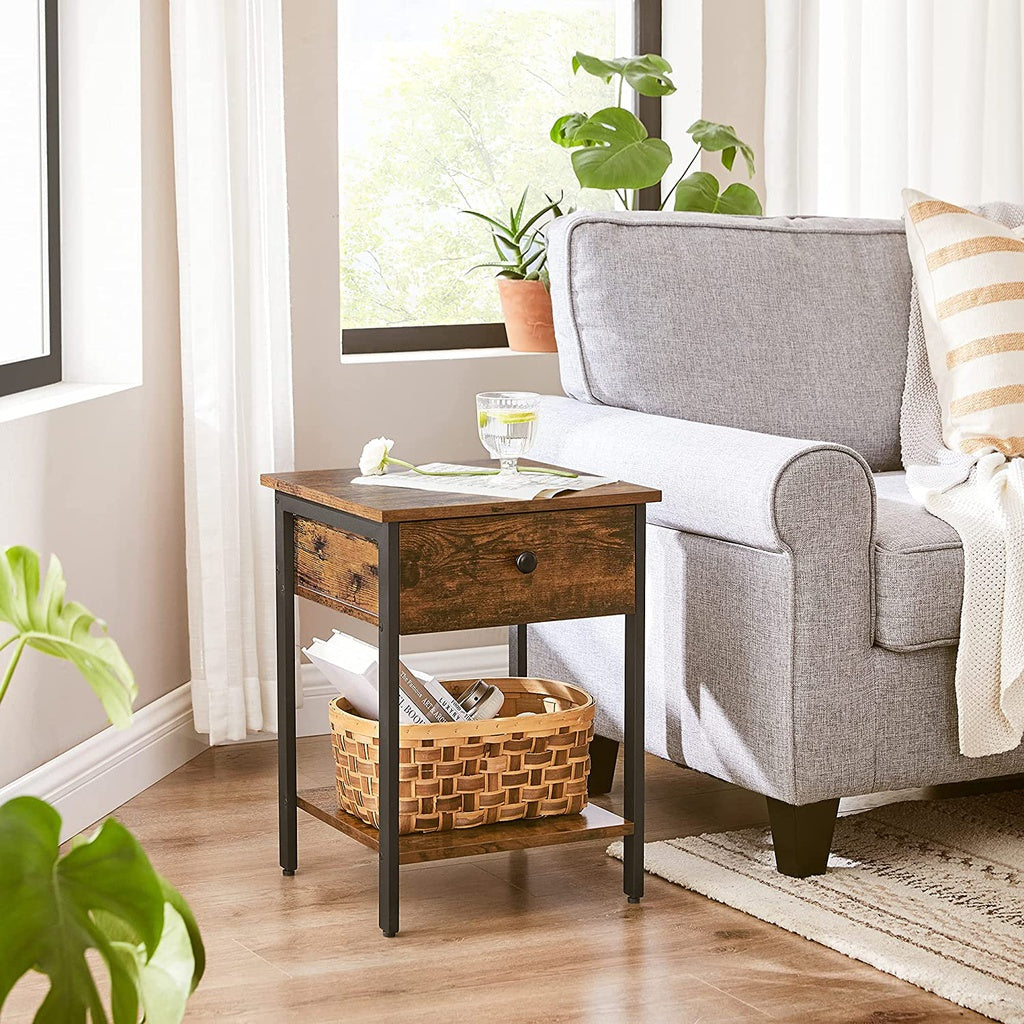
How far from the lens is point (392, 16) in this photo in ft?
10.4

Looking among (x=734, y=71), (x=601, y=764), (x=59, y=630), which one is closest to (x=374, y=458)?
(x=601, y=764)

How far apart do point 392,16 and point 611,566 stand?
5.22 feet

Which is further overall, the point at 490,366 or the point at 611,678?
the point at 490,366

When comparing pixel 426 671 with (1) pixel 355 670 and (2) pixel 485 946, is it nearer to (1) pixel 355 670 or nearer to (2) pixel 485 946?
(1) pixel 355 670

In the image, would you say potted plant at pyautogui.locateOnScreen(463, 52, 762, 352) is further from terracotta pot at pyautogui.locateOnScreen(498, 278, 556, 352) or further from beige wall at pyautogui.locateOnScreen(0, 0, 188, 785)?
beige wall at pyautogui.locateOnScreen(0, 0, 188, 785)

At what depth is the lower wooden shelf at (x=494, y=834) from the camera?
2.01 meters

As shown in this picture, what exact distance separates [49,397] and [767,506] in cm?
114

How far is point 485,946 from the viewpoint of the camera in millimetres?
1965

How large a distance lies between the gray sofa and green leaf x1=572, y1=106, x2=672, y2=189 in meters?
0.26

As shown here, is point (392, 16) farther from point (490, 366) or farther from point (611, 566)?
point (611, 566)

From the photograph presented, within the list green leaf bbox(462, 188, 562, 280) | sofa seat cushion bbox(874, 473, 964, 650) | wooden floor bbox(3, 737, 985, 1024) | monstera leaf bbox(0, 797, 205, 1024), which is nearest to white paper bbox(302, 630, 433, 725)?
wooden floor bbox(3, 737, 985, 1024)

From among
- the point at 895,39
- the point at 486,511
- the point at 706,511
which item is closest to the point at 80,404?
the point at 486,511

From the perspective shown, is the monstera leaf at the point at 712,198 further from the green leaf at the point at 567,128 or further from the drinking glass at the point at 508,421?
the drinking glass at the point at 508,421

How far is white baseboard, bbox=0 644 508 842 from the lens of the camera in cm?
236
